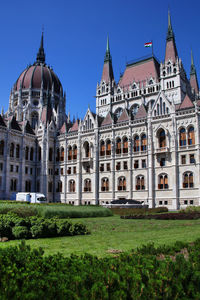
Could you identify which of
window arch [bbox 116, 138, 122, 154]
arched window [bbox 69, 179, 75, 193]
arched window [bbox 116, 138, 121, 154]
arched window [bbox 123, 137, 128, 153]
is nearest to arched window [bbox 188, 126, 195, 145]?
arched window [bbox 123, 137, 128, 153]

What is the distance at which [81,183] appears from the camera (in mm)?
61281

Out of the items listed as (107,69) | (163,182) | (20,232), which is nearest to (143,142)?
(163,182)

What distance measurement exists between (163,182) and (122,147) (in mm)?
11370

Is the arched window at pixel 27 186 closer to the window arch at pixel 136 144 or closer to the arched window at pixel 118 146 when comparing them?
the arched window at pixel 118 146

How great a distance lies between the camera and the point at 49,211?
23406 mm

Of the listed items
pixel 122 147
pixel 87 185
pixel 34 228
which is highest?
pixel 122 147

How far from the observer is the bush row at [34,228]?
13.3 metres

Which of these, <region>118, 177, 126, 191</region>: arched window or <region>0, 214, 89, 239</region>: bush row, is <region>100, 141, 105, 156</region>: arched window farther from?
<region>0, 214, 89, 239</region>: bush row

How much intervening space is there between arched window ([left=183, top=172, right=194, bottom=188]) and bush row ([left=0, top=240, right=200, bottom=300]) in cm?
4360

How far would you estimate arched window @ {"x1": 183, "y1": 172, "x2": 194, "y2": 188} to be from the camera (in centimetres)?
Answer: 4756

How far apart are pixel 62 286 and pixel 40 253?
269cm

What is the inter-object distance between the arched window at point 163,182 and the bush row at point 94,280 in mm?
45068

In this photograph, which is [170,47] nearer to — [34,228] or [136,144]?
[136,144]

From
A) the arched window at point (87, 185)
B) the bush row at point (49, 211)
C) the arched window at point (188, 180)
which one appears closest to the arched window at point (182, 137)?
the arched window at point (188, 180)
